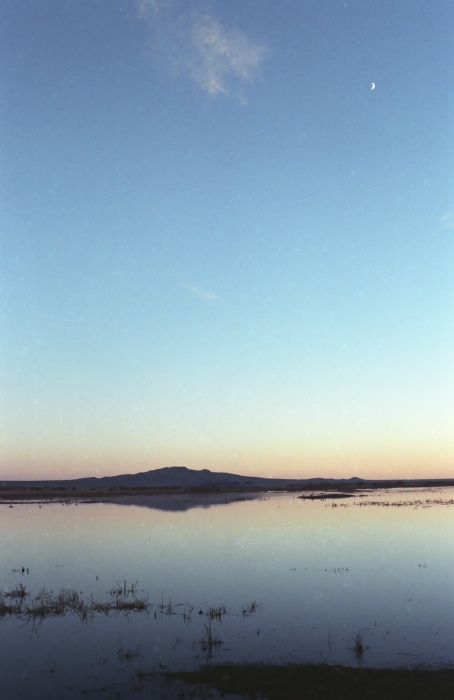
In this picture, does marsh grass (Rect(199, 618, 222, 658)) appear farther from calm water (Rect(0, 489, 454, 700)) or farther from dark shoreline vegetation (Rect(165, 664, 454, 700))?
dark shoreline vegetation (Rect(165, 664, 454, 700))

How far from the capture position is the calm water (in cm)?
1634

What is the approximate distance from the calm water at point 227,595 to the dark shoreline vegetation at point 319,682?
0.81 meters

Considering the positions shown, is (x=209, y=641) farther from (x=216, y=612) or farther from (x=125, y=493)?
(x=125, y=493)

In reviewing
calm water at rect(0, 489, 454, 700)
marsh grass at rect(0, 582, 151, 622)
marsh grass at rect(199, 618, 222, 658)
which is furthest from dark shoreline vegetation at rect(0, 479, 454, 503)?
marsh grass at rect(199, 618, 222, 658)

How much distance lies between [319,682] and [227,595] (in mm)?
10660

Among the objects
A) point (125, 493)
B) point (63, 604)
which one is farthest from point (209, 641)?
point (125, 493)

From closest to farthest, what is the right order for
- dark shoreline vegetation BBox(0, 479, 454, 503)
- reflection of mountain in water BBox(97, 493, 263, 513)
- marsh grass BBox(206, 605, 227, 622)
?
1. marsh grass BBox(206, 605, 227, 622)
2. reflection of mountain in water BBox(97, 493, 263, 513)
3. dark shoreline vegetation BBox(0, 479, 454, 503)

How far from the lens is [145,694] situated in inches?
543

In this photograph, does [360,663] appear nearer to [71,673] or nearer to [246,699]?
[246,699]

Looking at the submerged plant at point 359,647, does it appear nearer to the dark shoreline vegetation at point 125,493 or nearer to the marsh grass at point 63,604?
the marsh grass at point 63,604

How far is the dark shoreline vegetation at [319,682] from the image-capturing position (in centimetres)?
1349

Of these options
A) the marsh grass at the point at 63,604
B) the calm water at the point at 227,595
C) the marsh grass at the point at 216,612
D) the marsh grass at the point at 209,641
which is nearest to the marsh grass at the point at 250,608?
the calm water at the point at 227,595

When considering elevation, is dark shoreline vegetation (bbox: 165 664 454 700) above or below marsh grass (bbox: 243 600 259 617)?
below

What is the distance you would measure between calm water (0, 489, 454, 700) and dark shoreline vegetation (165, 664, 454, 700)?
0.81 m
